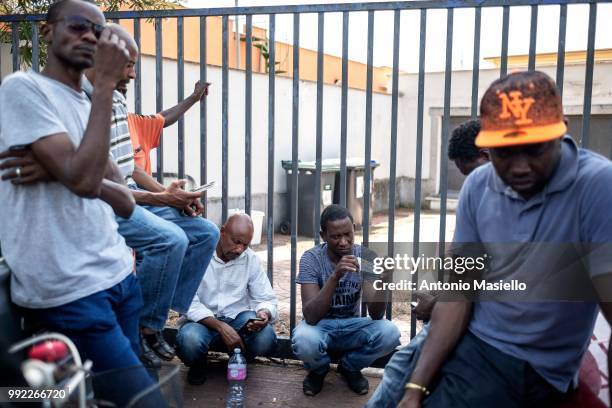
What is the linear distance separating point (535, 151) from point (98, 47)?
1.44 metres

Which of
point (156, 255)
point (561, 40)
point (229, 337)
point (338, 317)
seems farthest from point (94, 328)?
point (561, 40)

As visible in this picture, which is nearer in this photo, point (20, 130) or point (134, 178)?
point (20, 130)

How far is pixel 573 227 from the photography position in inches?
80.3

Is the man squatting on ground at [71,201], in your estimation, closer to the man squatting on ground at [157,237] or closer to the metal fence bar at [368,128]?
the man squatting on ground at [157,237]

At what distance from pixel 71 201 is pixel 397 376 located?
1382 millimetres

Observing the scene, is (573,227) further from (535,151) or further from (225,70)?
(225,70)

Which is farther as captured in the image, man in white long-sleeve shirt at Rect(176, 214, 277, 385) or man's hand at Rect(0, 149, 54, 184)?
man in white long-sleeve shirt at Rect(176, 214, 277, 385)

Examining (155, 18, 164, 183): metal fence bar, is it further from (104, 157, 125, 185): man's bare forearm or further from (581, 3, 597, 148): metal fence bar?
(581, 3, 597, 148): metal fence bar

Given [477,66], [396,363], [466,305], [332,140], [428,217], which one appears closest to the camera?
[466,305]

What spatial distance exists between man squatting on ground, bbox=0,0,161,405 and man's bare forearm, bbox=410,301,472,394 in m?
0.95

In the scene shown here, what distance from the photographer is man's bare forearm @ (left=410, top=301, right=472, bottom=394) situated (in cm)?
226

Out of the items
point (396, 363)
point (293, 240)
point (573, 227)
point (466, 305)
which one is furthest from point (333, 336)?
point (573, 227)

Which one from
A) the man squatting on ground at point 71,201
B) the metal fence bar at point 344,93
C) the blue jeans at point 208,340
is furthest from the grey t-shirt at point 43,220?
the metal fence bar at point 344,93

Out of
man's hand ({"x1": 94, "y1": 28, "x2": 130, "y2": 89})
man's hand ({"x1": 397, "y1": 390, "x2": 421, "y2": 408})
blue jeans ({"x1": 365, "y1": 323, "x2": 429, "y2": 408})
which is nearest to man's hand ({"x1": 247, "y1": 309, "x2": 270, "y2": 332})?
blue jeans ({"x1": 365, "y1": 323, "x2": 429, "y2": 408})
